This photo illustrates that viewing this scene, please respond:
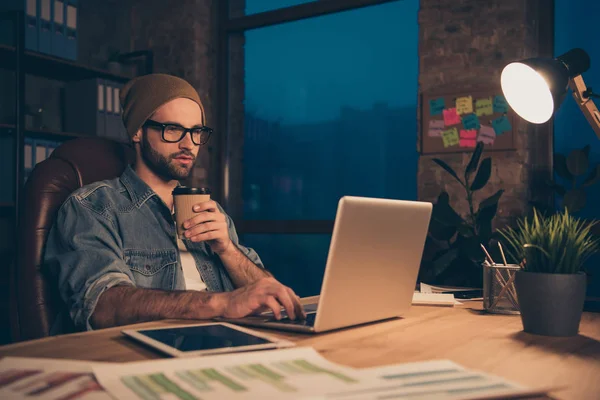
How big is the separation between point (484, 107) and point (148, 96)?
6.22 feet

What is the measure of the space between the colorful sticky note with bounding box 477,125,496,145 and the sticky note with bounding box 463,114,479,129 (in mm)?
37

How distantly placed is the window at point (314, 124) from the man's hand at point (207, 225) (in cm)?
216

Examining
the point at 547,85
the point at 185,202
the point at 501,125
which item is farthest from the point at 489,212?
the point at 185,202

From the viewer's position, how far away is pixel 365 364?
2.45ft

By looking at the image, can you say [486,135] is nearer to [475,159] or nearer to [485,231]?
[475,159]

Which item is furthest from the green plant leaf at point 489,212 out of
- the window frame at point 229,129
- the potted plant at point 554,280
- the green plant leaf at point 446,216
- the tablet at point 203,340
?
the tablet at point 203,340

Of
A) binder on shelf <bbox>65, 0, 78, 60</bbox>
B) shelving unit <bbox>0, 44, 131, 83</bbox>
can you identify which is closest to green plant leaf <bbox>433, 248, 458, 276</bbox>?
shelving unit <bbox>0, 44, 131, 83</bbox>

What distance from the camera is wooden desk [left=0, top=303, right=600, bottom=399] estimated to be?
0.72 meters

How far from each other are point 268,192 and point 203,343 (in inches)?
131

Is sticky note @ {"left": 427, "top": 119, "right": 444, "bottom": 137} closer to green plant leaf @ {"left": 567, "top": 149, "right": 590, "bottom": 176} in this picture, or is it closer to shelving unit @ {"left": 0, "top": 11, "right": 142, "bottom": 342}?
green plant leaf @ {"left": 567, "top": 149, "right": 590, "bottom": 176}

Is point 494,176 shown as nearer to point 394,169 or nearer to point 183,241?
point 394,169

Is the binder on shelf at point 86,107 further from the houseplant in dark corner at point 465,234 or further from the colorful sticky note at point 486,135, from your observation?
the colorful sticky note at point 486,135

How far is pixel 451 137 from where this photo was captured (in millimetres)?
3051

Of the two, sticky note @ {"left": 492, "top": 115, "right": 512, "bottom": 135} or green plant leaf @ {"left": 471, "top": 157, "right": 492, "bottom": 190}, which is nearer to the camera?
green plant leaf @ {"left": 471, "top": 157, "right": 492, "bottom": 190}
